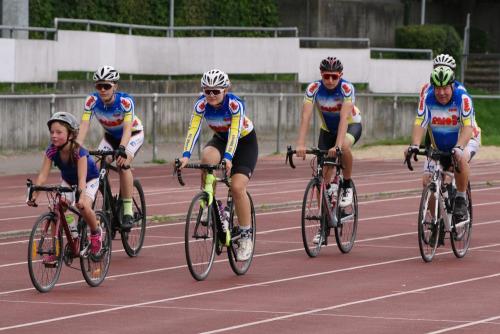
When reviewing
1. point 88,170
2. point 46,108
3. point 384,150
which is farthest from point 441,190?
point 384,150

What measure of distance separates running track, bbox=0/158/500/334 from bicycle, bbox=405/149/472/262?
211mm

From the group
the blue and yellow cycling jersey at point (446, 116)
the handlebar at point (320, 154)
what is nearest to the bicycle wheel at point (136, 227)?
the handlebar at point (320, 154)

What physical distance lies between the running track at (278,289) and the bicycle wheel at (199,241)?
0.13m

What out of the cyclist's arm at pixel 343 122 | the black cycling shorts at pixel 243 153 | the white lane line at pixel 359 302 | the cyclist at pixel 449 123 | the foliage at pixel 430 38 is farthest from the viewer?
the foliage at pixel 430 38

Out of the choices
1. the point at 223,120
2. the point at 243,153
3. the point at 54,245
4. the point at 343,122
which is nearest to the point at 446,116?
the point at 343,122

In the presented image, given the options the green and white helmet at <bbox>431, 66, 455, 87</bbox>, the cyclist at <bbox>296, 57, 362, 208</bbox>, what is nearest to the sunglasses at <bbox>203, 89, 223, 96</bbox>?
the cyclist at <bbox>296, 57, 362, 208</bbox>

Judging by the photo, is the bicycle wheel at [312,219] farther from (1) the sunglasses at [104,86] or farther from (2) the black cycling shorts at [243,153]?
(1) the sunglasses at [104,86]

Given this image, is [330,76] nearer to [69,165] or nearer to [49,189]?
[69,165]

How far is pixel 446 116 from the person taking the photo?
16047mm

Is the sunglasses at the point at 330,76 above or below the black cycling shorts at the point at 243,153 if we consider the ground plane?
above

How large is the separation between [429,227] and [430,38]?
3251cm

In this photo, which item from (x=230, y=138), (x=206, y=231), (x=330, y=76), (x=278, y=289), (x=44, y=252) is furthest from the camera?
(x=330, y=76)

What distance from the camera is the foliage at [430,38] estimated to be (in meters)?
47.8

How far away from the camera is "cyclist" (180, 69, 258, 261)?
14375 millimetres
